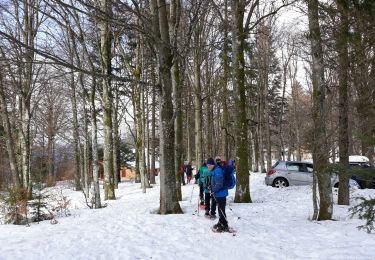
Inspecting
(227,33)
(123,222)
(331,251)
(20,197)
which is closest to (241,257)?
(331,251)

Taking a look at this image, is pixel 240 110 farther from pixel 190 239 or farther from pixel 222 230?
pixel 190 239

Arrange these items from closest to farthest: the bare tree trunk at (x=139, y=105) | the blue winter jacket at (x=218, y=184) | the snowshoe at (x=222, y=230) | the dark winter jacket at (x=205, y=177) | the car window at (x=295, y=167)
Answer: the snowshoe at (x=222, y=230) → the blue winter jacket at (x=218, y=184) → the dark winter jacket at (x=205, y=177) → the car window at (x=295, y=167) → the bare tree trunk at (x=139, y=105)

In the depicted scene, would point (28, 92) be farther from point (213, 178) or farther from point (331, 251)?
point (331, 251)

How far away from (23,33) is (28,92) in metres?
3.24

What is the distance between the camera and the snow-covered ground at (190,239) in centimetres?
704

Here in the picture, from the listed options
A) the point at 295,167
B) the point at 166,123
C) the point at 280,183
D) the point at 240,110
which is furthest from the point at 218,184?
the point at 295,167

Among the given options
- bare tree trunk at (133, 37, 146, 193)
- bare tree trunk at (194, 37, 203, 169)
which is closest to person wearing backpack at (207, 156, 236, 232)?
bare tree trunk at (194, 37, 203, 169)

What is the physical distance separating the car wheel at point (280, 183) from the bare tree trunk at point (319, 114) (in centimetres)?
1151

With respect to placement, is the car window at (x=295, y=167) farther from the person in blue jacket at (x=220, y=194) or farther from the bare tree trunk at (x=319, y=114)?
the person in blue jacket at (x=220, y=194)

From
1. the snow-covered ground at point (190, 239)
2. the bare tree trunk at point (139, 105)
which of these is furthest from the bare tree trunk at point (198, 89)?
the snow-covered ground at point (190, 239)

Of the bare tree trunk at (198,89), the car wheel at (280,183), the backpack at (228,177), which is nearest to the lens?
the backpack at (228,177)

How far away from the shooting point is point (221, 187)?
9148 millimetres

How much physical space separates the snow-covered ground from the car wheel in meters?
10.5

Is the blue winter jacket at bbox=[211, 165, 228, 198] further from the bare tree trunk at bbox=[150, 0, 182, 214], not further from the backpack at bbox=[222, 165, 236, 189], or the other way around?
the bare tree trunk at bbox=[150, 0, 182, 214]
